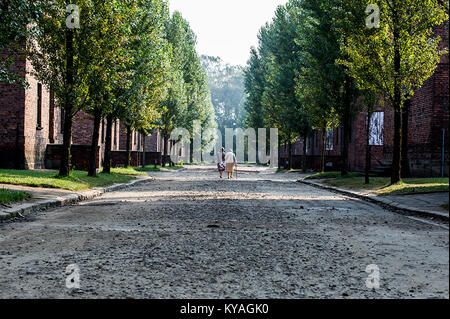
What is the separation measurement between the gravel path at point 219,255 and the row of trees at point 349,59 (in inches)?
125

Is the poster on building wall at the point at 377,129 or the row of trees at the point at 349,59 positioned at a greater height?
the row of trees at the point at 349,59

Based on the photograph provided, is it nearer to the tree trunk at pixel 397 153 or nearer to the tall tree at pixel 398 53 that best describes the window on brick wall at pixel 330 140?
the tall tree at pixel 398 53

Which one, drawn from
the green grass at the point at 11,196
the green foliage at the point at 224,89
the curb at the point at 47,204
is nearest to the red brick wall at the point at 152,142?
the curb at the point at 47,204

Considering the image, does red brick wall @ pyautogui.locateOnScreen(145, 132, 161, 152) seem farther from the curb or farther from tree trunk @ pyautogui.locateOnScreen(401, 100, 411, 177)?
the curb

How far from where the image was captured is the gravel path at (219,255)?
4062mm

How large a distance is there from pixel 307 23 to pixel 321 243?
70.6 feet

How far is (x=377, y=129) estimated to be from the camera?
3038cm

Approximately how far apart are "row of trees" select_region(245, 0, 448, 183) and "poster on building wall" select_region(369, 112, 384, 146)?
2533 millimetres

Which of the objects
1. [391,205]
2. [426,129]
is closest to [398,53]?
[426,129]

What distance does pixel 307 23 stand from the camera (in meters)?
26.0

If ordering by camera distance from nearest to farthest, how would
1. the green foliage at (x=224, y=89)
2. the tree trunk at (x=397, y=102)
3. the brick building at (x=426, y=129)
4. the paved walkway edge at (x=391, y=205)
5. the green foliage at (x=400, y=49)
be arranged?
1. the paved walkway edge at (x=391, y=205)
2. the green foliage at (x=400, y=49)
3. the tree trunk at (x=397, y=102)
4. the brick building at (x=426, y=129)
5. the green foliage at (x=224, y=89)

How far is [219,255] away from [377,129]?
26.8 meters
